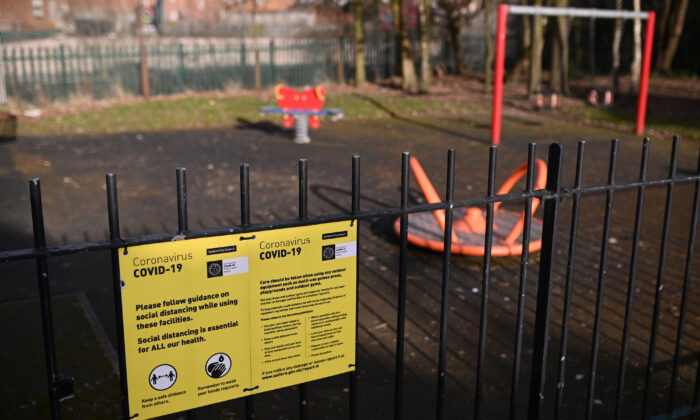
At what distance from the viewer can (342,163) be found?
10.9 meters

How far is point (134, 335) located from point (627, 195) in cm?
780

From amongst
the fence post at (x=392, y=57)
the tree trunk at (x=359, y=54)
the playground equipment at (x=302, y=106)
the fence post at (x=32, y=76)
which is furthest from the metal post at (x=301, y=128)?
the fence post at (x=392, y=57)

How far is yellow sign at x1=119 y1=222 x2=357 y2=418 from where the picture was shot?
203 centimetres

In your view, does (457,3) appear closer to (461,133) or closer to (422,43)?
(422,43)

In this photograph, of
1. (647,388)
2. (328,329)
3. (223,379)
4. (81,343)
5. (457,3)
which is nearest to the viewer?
(223,379)

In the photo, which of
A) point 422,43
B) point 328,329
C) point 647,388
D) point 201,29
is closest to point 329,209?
point 647,388

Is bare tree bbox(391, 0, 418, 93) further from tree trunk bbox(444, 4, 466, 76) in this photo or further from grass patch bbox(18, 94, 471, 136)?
tree trunk bbox(444, 4, 466, 76)

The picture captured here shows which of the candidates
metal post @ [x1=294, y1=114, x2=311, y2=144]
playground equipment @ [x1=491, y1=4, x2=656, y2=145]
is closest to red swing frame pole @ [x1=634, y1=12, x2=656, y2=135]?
playground equipment @ [x1=491, y1=4, x2=656, y2=145]

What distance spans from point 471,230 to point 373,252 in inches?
39.7

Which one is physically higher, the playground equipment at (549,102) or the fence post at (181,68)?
the fence post at (181,68)

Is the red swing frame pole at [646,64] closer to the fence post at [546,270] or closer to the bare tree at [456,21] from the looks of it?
the fence post at [546,270]

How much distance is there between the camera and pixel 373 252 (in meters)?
6.34

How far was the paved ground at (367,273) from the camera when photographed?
12.6 feet

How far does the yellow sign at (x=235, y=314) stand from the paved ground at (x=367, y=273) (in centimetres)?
140
